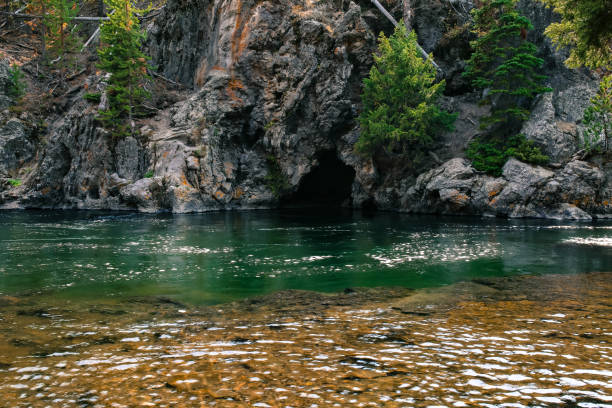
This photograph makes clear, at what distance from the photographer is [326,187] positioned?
5094 cm

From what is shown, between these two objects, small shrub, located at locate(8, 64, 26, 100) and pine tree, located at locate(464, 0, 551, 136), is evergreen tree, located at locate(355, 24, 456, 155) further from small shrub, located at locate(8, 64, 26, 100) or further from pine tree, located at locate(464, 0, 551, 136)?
small shrub, located at locate(8, 64, 26, 100)

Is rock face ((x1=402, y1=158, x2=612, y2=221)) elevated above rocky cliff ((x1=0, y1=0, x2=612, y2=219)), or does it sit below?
below

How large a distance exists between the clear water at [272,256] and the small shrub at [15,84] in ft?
97.4

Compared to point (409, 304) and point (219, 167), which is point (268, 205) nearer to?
point (219, 167)

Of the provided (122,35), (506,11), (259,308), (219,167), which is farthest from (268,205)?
(259,308)

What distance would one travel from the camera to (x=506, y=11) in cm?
3116

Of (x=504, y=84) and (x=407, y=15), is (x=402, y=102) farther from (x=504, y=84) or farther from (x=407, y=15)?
(x=407, y=15)

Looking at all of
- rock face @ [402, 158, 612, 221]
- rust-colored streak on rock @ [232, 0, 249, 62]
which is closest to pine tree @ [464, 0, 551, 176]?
rock face @ [402, 158, 612, 221]

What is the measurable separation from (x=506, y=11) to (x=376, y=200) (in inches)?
687

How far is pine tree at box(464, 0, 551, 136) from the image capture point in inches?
1177

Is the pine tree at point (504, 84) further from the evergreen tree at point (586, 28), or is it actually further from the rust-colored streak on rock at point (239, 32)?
the rust-colored streak on rock at point (239, 32)

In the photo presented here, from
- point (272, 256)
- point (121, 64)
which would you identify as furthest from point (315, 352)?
point (121, 64)

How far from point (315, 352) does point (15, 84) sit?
181 feet

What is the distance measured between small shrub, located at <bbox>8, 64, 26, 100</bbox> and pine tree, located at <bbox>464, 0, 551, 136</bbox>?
155 ft
